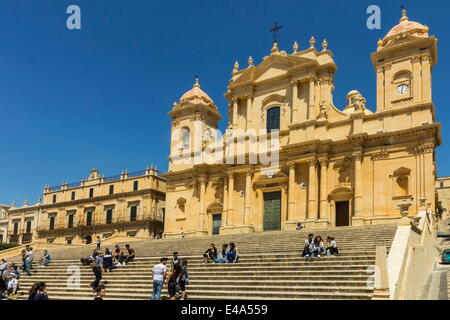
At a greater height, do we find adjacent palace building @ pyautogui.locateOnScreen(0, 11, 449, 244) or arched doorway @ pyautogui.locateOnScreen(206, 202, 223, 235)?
adjacent palace building @ pyautogui.locateOnScreen(0, 11, 449, 244)

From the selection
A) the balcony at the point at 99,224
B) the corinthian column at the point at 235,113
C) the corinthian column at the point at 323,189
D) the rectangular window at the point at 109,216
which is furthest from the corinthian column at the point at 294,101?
the rectangular window at the point at 109,216

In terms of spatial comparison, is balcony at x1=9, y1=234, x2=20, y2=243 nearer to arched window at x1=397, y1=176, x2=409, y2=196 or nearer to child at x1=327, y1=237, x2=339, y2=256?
arched window at x1=397, y1=176, x2=409, y2=196

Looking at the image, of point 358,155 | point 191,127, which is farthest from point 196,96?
point 358,155

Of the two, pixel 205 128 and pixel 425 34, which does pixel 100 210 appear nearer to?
pixel 205 128

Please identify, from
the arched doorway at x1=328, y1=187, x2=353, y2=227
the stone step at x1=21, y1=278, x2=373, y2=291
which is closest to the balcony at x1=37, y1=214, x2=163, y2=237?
the arched doorway at x1=328, y1=187, x2=353, y2=227

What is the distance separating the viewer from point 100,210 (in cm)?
5397

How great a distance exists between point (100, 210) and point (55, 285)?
112 feet

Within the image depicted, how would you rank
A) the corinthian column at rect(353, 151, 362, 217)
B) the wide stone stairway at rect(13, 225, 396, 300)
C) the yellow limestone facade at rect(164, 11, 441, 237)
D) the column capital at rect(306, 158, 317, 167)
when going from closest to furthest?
the wide stone stairway at rect(13, 225, 396, 300)
the yellow limestone facade at rect(164, 11, 441, 237)
the corinthian column at rect(353, 151, 362, 217)
the column capital at rect(306, 158, 317, 167)

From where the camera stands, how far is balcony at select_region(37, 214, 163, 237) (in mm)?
50094

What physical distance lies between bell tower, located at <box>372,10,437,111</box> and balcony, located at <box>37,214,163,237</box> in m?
27.5

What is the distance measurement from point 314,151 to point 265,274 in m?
17.6

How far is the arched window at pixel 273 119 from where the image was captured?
119ft

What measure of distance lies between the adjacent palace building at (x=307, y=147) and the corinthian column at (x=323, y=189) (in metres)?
0.07
